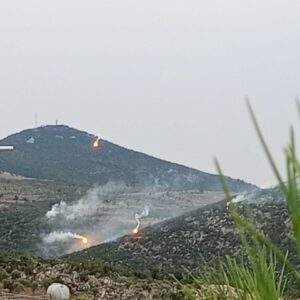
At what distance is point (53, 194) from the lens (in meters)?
60.3

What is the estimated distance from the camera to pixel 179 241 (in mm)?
38594

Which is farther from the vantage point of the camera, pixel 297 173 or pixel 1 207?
pixel 1 207

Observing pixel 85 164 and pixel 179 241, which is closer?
pixel 179 241

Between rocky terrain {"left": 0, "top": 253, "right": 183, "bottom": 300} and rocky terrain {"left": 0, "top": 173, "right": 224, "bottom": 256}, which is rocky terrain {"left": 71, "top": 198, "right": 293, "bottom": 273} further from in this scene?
rocky terrain {"left": 0, "top": 253, "right": 183, "bottom": 300}

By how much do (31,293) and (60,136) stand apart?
222ft

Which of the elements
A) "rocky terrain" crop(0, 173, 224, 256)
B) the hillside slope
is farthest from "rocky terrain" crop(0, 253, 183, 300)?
the hillside slope

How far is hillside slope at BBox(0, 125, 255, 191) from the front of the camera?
71.9 m

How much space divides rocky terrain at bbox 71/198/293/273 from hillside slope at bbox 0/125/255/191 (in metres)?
27.0

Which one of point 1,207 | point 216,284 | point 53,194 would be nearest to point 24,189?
point 53,194

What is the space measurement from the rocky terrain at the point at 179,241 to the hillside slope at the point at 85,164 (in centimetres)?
2702

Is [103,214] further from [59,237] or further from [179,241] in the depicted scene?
[179,241]

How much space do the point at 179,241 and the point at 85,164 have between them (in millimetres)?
40742

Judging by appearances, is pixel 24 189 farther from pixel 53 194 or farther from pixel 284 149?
pixel 284 149

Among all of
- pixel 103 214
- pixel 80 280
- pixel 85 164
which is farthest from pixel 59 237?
pixel 85 164
